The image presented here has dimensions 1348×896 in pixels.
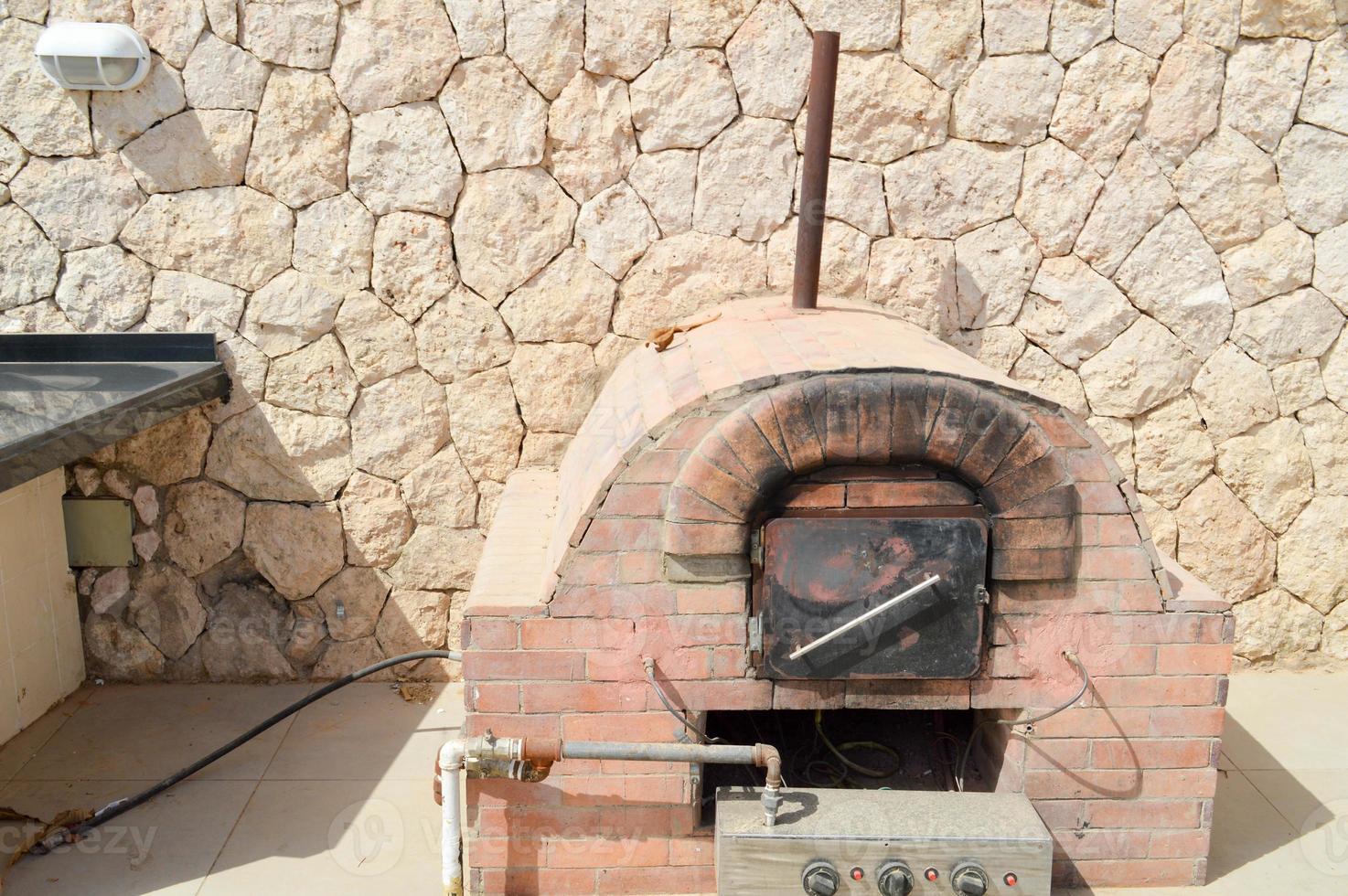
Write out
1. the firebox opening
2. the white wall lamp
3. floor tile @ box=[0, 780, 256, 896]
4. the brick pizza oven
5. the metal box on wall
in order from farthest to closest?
the metal box on wall < the white wall lamp < the firebox opening < floor tile @ box=[0, 780, 256, 896] < the brick pizza oven

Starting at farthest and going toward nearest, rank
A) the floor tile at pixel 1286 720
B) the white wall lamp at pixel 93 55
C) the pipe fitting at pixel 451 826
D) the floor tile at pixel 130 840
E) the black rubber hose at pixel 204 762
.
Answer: the floor tile at pixel 1286 720 → the white wall lamp at pixel 93 55 → the black rubber hose at pixel 204 762 → the floor tile at pixel 130 840 → the pipe fitting at pixel 451 826

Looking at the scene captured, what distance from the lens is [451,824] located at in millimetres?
4035

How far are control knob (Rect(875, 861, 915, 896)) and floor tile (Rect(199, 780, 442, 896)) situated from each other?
A: 1650mm

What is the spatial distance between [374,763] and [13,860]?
1.40 meters

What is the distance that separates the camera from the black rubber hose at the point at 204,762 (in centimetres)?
448

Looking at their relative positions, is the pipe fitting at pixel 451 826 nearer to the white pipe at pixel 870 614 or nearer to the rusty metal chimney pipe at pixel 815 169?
the white pipe at pixel 870 614

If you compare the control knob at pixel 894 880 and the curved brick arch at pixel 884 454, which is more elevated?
the curved brick arch at pixel 884 454

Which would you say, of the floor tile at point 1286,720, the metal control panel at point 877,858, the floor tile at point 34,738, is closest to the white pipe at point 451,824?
the metal control panel at point 877,858

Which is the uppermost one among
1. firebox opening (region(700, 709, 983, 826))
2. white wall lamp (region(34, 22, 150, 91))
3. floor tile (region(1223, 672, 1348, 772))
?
white wall lamp (region(34, 22, 150, 91))

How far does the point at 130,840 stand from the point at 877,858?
2.90 m

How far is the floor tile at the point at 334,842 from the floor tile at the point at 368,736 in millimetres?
104

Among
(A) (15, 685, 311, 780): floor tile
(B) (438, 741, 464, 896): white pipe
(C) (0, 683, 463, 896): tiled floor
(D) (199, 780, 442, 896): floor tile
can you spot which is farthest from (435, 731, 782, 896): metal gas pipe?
(A) (15, 685, 311, 780): floor tile

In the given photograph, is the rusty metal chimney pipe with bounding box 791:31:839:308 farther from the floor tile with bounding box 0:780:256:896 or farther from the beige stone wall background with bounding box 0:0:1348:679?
the floor tile with bounding box 0:780:256:896

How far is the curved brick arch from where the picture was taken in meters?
3.81
